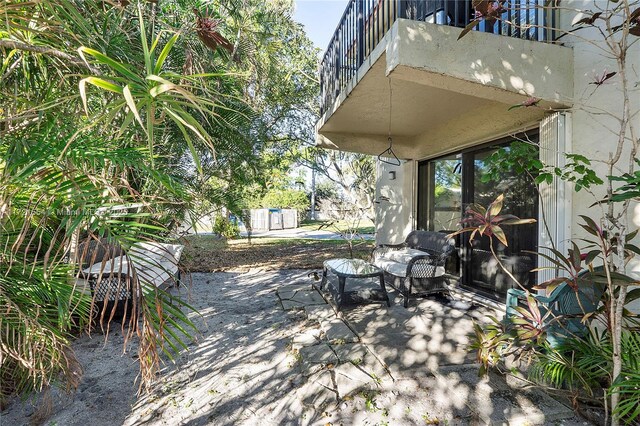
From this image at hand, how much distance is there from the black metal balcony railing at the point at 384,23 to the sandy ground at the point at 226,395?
9.23 ft

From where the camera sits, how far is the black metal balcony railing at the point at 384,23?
330cm

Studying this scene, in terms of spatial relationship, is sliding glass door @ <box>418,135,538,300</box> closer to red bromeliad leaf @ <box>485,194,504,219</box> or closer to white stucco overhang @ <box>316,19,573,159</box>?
white stucco overhang @ <box>316,19,573,159</box>

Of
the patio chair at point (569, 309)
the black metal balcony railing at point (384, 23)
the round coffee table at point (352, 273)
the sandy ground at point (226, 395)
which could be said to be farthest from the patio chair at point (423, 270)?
the black metal balcony railing at point (384, 23)

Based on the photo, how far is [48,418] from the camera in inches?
87.3

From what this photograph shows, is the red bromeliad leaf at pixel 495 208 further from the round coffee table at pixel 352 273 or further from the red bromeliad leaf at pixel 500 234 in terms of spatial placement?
the round coffee table at pixel 352 273

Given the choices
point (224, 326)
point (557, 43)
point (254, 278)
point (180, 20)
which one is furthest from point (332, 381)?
point (180, 20)

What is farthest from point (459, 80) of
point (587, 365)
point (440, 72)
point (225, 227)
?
point (225, 227)

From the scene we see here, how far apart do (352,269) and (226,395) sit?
7.76ft

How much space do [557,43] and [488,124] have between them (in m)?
1.40

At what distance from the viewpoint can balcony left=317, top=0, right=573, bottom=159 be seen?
292cm

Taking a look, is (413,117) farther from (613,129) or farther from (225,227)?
(225,227)

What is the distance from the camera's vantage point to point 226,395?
2.45 meters

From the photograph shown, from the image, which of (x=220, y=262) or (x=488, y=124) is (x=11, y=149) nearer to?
(x=488, y=124)

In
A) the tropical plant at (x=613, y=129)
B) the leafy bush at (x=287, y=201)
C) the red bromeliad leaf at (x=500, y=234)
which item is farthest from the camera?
the leafy bush at (x=287, y=201)
